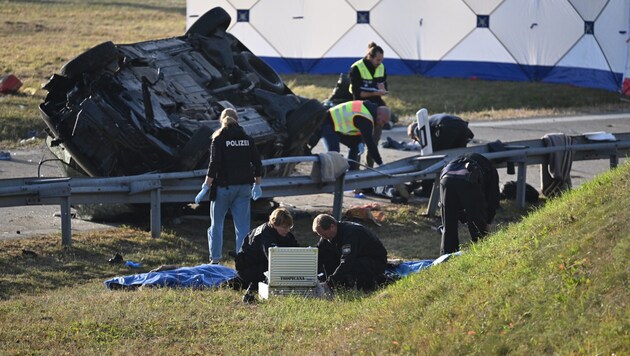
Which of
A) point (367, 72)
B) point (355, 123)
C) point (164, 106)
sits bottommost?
point (355, 123)

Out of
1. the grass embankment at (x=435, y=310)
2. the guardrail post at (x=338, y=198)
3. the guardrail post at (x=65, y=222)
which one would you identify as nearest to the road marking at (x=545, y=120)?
the guardrail post at (x=338, y=198)

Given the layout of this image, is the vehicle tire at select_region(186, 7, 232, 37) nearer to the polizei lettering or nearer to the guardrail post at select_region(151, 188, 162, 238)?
the guardrail post at select_region(151, 188, 162, 238)

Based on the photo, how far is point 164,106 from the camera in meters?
14.4

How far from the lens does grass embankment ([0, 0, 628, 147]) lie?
23.8 metres

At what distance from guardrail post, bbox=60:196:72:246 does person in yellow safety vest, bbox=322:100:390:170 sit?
14.6 feet

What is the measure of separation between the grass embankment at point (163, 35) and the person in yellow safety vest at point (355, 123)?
653cm

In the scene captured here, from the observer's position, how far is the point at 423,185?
16.8 meters

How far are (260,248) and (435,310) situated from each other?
2.82 m

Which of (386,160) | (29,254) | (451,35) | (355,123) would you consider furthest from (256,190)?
(451,35)

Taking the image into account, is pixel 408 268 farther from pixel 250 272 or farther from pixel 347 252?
pixel 250 272

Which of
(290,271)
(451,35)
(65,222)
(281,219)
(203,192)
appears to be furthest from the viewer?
(451,35)

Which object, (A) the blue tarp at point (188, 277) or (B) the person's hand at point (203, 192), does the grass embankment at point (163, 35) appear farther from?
(A) the blue tarp at point (188, 277)

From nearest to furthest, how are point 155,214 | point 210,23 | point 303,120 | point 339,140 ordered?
point 155,214 < point 303,120 < point 210,23 < point 339,140

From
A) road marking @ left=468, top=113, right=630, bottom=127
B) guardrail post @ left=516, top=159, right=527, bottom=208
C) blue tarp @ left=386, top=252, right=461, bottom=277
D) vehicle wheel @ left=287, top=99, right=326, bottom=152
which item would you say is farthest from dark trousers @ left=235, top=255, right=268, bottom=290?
road marking @ left=468, top=113, right=630, bottom=127
